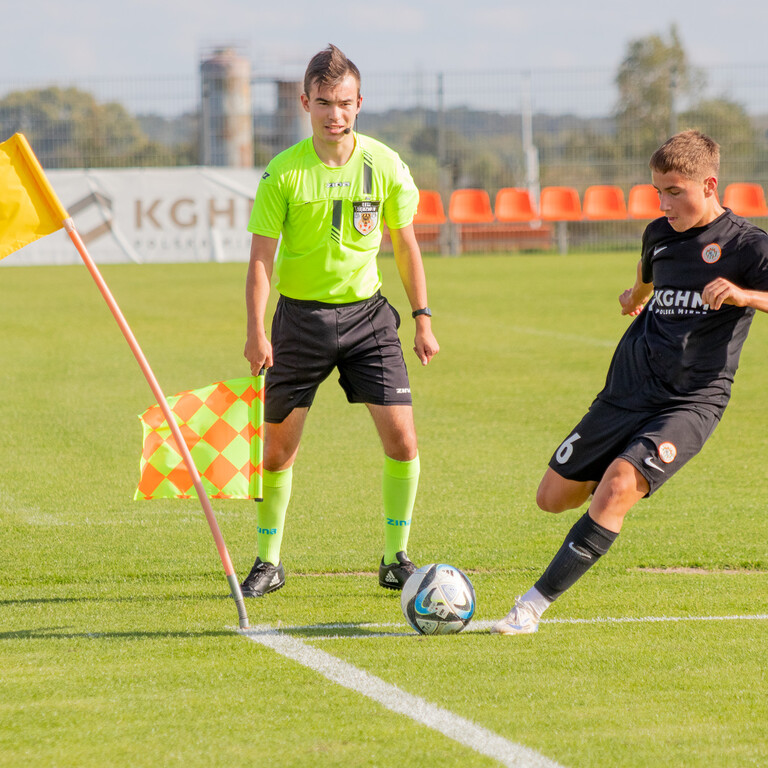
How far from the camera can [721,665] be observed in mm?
4082

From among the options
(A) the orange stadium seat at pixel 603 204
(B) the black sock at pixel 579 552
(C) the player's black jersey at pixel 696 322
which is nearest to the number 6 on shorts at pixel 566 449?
(C) the player's black jersey at pixel 696 322

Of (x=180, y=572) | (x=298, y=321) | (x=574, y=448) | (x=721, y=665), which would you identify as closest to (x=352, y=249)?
(x=298, y=321)

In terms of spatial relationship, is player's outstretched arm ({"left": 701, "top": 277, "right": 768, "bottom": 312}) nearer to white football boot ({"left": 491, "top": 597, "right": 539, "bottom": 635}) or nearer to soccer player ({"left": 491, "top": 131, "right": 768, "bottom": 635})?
soccer player ({"left": 491, "top": 131, "right": 768, "bottom": 635})

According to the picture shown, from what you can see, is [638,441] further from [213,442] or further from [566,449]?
[213,442]

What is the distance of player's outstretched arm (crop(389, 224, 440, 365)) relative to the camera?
5148 millimetres

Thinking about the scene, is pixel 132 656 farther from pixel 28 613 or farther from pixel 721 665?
pixel 721 665

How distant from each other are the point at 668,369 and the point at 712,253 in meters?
0.46

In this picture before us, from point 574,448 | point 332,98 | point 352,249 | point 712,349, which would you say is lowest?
point 574,448

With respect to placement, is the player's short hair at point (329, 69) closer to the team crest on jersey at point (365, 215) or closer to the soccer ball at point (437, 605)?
the team crest on jersey at point (365, 215)

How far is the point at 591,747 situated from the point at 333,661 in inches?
41.8

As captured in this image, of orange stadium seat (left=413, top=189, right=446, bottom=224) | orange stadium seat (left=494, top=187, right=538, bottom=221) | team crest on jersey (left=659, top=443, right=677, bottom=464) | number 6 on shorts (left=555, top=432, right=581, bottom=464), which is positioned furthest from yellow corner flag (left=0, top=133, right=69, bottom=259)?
orange stadium seat (left=494, top=187, right=538, bottom=221)

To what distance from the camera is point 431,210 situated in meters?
25.1

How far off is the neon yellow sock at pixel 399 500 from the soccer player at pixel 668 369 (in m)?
0.79

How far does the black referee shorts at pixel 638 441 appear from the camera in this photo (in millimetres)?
4321
